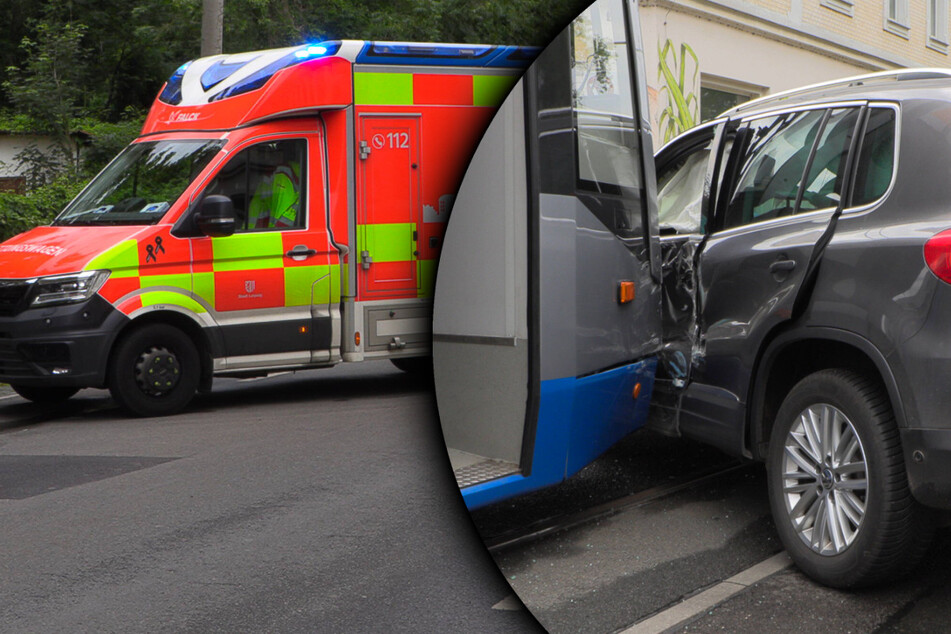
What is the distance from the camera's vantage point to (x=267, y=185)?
811 centimetres

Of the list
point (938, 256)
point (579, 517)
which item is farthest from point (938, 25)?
point (579, 517)

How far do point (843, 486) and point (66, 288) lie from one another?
23.8 feet

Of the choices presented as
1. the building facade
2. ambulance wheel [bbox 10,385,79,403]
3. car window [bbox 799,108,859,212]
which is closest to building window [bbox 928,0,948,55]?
the building facade

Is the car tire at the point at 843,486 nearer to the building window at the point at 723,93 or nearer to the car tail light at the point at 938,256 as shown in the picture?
the car tail light at the point at 938,256

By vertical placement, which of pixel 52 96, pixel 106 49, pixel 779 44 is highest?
pixel 106 49

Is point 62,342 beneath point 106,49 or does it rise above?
beneath

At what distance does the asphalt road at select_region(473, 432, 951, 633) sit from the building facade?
31cm

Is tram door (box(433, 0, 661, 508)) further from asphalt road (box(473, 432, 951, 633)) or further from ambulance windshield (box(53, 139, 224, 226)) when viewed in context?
ambulance windshield (box(53, 139, 224, 226))

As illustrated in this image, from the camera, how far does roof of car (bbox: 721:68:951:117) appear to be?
85cm

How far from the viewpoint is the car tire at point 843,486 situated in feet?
2.81

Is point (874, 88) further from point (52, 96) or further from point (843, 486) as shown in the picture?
point (52, 96)

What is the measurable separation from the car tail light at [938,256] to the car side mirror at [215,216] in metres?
7.34

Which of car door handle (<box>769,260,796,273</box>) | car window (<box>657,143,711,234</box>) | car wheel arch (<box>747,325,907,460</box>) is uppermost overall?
car window (<box>657,143,711,234</box>)

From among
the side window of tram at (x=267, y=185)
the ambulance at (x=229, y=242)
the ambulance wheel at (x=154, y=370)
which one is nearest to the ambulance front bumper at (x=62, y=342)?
the ambulance at (x=229, y=242)
